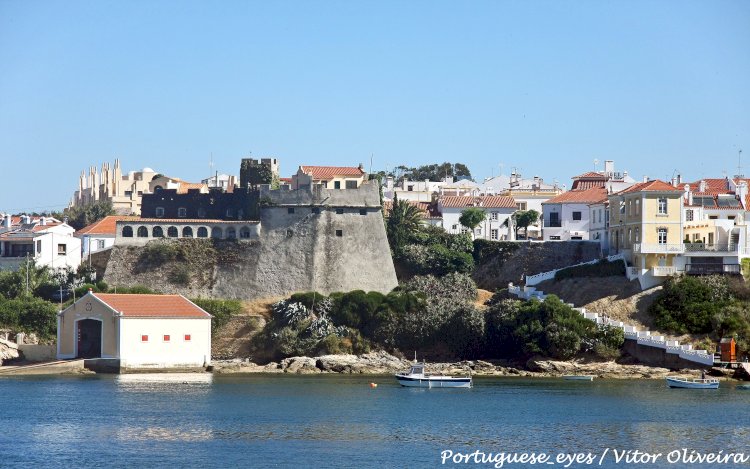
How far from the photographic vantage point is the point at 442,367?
70.6 metres

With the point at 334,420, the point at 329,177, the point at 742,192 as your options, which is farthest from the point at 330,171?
the point at 334,420

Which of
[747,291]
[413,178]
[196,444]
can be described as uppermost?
[413,178]

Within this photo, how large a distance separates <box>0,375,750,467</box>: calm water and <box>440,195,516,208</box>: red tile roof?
29.5 metres

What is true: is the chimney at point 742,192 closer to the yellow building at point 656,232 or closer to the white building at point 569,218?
the yellow building at point 656,232

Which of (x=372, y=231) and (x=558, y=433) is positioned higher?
(x=372, y=231)

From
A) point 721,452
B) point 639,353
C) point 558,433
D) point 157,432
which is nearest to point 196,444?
point 157,432

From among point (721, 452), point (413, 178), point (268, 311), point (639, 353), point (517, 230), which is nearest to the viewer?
point (721, 452)

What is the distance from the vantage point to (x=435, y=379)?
64.5m

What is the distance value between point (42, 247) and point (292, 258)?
16.6m

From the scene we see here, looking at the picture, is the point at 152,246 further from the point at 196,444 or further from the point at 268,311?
the point at 196,444

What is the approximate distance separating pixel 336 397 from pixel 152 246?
2464 cm

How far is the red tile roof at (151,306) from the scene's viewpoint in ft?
227

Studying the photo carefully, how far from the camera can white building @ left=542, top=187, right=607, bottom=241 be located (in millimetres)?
90188

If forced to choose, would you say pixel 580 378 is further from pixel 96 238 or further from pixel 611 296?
pixel 96 238
